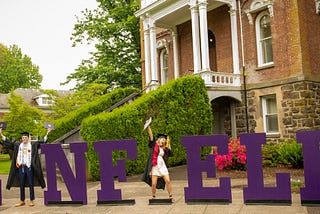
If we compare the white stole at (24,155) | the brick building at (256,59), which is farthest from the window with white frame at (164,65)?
the white stole at (24,155)

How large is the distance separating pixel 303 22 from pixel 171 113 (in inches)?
257

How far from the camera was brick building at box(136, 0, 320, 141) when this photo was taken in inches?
577

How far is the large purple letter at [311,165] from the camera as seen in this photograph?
6.97m

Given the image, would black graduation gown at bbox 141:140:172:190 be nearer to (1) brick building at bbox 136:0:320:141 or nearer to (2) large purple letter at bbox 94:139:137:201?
(2) large purple letter at bbox 94:139:137:201

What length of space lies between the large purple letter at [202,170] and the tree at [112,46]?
1820 cm

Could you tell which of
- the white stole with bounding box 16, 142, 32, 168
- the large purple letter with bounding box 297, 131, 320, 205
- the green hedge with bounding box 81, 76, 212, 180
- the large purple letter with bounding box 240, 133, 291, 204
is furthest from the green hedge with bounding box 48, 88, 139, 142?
the large purple letter with bounding box 297, 131, 320, 205

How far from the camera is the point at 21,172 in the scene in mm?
8711

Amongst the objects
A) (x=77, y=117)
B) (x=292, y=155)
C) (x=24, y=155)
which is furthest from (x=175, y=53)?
(x=24, y=155)

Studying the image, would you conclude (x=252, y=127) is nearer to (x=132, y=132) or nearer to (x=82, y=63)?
(x=132, y=132)

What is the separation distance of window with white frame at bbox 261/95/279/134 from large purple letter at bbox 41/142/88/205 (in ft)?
31.6

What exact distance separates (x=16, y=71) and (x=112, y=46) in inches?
1426

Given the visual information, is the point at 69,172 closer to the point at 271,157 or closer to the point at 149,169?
the point at 149,169

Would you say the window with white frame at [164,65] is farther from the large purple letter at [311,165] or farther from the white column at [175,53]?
the large purple letter at [311,165]

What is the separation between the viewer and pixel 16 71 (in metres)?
57.9
